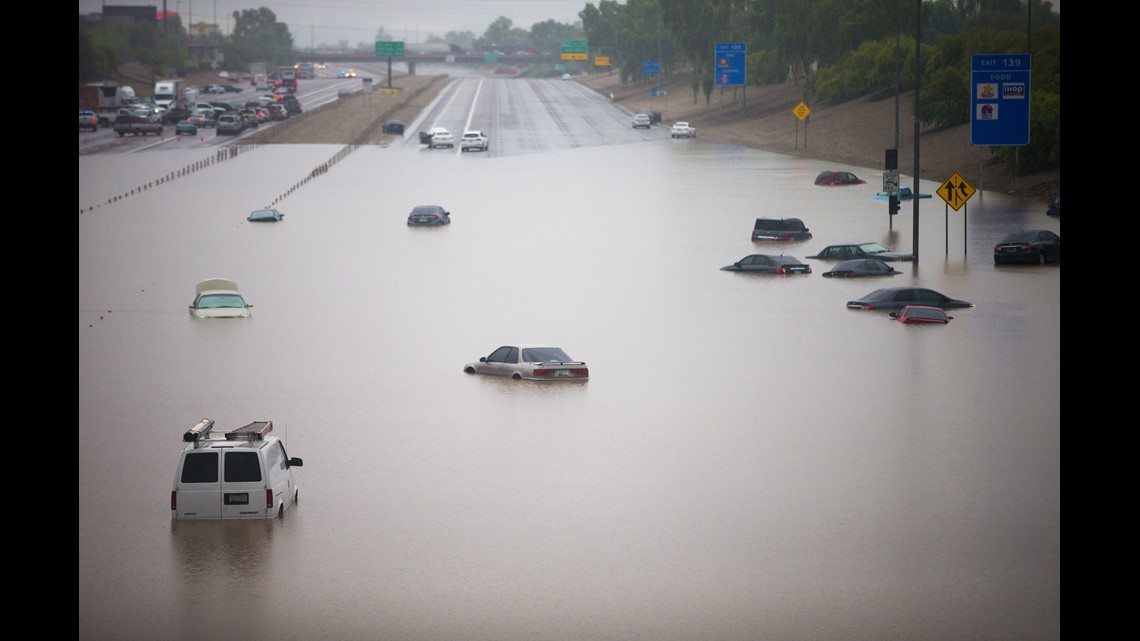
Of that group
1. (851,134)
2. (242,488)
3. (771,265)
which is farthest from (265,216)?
(851,134)

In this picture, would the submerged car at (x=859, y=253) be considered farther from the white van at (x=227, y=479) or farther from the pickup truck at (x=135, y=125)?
the pickup truck at (x=135, y=125)

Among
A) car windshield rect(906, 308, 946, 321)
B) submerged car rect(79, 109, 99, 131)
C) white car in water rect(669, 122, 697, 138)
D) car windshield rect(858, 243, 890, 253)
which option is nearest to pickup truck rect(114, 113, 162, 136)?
submerged car rect(79, 109, 99, 131)

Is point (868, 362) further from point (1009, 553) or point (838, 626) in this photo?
point (838, 626)

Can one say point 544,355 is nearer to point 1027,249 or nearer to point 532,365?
point 532,365

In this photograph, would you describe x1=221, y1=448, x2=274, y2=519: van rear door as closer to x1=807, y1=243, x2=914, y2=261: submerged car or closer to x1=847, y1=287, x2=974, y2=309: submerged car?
x1=847, y1=287, x2=974, y2=309: submerged car

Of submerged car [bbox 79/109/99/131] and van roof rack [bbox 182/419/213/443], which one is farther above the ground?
submerged car [bbox 79/109/99/131]
